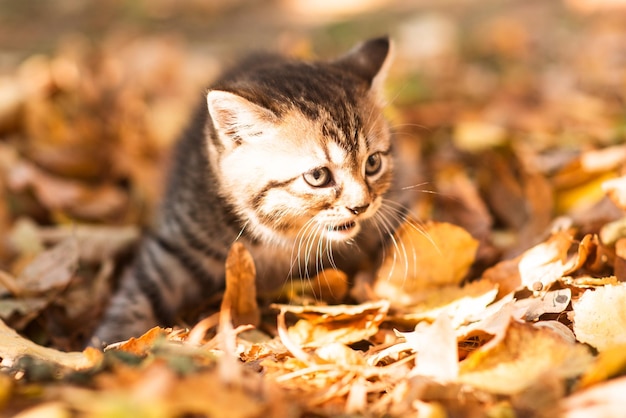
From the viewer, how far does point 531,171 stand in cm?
224

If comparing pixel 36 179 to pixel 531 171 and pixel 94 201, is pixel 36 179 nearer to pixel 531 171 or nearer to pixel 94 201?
pixel 94 201

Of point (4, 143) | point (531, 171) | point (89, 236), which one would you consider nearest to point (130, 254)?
point (89, 236)

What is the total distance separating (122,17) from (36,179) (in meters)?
3.06

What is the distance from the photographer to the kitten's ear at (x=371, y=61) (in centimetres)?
207

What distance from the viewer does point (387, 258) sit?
1.93 m

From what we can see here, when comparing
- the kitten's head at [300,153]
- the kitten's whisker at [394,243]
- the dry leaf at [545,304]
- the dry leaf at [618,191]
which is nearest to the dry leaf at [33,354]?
the kitten's head at [300,153]

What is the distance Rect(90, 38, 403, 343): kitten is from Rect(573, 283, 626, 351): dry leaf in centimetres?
65

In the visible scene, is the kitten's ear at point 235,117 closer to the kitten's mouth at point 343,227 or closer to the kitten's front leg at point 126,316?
the kitten's mouth at point 343,227

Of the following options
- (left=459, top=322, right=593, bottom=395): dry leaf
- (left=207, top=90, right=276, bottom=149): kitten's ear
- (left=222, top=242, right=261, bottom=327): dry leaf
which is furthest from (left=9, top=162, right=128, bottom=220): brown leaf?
(left=459, top=322, right=593, bottom=395): dry leaf

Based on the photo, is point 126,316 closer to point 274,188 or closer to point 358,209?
point 274,188

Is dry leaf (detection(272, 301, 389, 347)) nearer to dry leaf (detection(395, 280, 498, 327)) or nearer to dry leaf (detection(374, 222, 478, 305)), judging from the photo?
dry leaf (detection(395, 280, 498, 327))

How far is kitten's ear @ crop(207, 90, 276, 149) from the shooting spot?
5.73ft

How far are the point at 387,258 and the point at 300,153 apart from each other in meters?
0.43

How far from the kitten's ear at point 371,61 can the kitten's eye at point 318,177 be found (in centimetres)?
41
